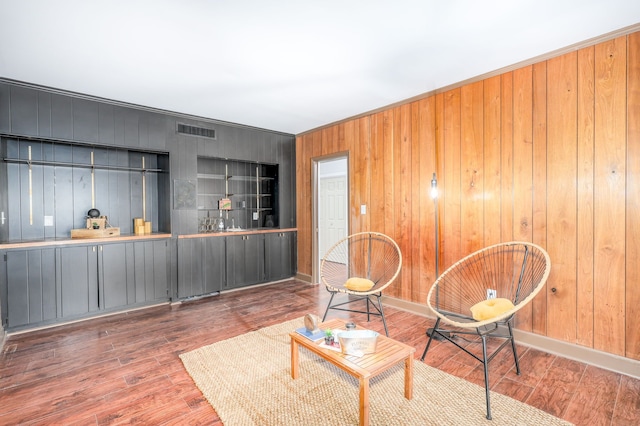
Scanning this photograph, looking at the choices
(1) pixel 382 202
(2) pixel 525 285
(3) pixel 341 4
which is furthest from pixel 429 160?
(3) pixel 341 4

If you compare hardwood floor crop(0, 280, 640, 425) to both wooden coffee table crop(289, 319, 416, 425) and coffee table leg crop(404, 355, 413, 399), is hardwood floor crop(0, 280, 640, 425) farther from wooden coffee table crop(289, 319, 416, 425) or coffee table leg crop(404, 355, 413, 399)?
wooden coffee table crop(289, 319, 416, 425)

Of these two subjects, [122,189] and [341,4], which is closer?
[341,4]

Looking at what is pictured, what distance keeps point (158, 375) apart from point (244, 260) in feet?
8.12

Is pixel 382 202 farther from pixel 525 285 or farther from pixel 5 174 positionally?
pixel 5 174

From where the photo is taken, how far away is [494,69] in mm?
2904

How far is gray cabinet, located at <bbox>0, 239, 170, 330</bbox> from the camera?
3.10 m

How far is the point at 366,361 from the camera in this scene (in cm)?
177

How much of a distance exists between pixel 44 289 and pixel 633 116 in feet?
17.9

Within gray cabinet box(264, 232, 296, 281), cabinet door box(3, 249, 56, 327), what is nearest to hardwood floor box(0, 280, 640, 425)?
cabinet door box(3, 249, 56, 327)

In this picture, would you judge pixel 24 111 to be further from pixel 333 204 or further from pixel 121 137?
pixel 333 204

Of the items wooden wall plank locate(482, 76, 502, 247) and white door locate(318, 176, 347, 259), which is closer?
wooden wall plank locate(482, 76, 502, 247)

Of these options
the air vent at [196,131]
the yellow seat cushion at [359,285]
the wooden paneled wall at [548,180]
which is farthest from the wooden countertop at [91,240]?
the wooden paneled wall at [548,180]

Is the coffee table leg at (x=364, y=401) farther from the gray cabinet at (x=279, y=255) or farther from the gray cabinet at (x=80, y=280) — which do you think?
the gray cabinet at (x=279, y=255)

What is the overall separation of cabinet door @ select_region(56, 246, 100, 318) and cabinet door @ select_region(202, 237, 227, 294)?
1279mm
